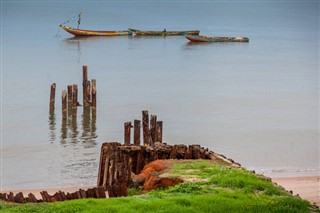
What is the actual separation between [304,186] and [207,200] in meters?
11.8

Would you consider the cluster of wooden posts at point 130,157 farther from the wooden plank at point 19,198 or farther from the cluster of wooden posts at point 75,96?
the cluster of wooden posts at point 75,96

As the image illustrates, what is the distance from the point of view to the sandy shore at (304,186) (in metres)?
24.0

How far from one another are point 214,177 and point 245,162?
15.4 m

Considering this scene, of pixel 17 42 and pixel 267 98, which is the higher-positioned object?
pixel 17 42

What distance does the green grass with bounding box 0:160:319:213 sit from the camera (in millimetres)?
14305

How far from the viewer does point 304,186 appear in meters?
25.9

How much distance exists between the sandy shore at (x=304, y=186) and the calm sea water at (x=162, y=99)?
Answer: 6.17 feet

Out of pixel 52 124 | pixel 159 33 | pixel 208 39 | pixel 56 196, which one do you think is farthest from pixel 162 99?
pixel 159 33

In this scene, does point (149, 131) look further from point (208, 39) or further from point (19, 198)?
point (208, 39)

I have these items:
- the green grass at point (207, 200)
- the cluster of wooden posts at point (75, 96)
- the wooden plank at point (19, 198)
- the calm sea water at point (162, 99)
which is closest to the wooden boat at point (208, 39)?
the calm sea water at point (162, 99)

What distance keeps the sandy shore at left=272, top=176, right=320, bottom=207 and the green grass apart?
6.74m

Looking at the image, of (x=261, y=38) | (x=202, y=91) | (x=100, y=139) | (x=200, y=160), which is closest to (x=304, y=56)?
(x=261, y=38)

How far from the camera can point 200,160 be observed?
60.9ft

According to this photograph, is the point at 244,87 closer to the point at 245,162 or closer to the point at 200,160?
the point at 245,162
